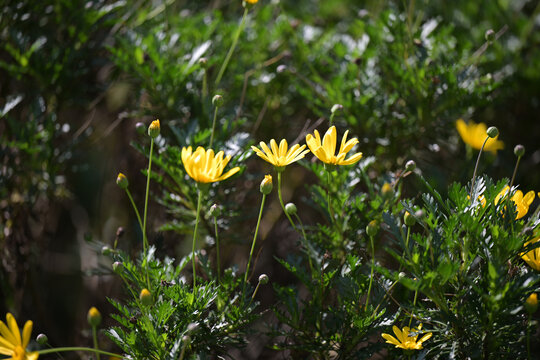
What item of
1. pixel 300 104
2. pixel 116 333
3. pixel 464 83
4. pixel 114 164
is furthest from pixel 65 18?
pixel 464 83

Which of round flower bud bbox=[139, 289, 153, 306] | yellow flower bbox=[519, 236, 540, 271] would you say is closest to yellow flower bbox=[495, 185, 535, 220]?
yellow flower bbox=[519, 236, 540, 271]

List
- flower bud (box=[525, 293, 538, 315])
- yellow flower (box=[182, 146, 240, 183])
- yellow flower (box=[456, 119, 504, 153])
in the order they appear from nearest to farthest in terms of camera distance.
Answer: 1. flower bud (box=[525, 293, 538, 315])
2. yellow flower (box=[182, 146, 240, 183])
3. yellow flower (box=[456, 119, 504, 153])

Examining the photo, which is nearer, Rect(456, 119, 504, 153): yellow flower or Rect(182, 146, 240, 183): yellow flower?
Rect(182, 146, 240, 183): yellow flower

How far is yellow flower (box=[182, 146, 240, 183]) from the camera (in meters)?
0.93

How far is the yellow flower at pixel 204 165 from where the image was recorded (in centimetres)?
93

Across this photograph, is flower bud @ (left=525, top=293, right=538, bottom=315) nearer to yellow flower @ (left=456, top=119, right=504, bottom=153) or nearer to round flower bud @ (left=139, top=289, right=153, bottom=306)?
round flower bud @ (left=139, top=289, right=153, bottom=306)

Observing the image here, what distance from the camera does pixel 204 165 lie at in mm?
945

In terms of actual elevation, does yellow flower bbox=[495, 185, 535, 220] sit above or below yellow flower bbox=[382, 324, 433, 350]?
above

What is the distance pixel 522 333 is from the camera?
935mm

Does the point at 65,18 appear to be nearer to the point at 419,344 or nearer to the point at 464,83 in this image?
the point at 464,83

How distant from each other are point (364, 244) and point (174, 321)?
51 centimetres

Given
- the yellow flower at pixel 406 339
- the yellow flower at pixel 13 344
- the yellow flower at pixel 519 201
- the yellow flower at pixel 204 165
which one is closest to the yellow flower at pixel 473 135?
the yellow flower at pixel 519 201

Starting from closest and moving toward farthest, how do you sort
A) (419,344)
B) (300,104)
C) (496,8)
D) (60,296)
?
(419,344), (300,104), (496,8), (60,296)

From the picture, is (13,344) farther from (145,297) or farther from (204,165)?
(204,165)
